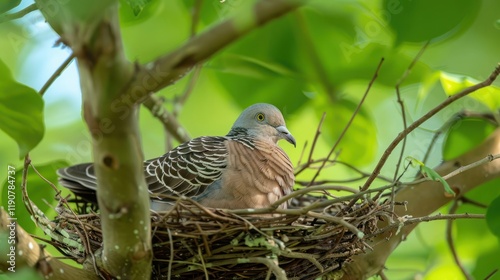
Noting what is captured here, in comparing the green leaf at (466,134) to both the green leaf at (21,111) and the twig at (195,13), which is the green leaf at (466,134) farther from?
the green leaf at (21,111)

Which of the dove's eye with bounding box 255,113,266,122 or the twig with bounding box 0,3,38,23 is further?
the dove's eye with bounding box 255,113,266,122

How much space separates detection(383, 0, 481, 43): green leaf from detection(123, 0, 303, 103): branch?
146cm

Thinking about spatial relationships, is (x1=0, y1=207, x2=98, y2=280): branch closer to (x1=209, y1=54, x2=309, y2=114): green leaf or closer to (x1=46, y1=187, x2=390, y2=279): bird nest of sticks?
(x1=46, y1=187, x2=390, y2=279): bird nest of sticks

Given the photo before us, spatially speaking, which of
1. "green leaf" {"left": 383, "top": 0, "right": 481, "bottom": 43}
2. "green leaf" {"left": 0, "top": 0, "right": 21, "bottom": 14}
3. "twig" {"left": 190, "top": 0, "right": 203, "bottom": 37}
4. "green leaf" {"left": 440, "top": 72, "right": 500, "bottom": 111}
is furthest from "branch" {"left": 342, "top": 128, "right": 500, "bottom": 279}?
"green leaf" {"left": 0, "top": 0, "right": 21, "bottom": 14}

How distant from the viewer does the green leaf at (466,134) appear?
3984 millimetres

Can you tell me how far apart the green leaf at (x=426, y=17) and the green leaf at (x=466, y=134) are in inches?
38.1

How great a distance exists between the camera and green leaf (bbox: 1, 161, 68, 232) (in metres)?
3.31

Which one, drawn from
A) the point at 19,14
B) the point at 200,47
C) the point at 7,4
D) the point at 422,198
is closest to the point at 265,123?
the point at 422,198

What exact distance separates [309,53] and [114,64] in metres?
2.41

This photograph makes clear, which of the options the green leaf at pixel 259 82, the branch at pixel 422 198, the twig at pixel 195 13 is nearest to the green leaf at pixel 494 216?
the branch at pixel 422 198

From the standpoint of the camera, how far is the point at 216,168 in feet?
11.0

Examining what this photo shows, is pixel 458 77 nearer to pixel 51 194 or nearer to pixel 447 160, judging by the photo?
pixel 447 160

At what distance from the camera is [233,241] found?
2818mm

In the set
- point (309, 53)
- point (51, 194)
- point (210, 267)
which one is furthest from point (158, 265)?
point (309, 53)
